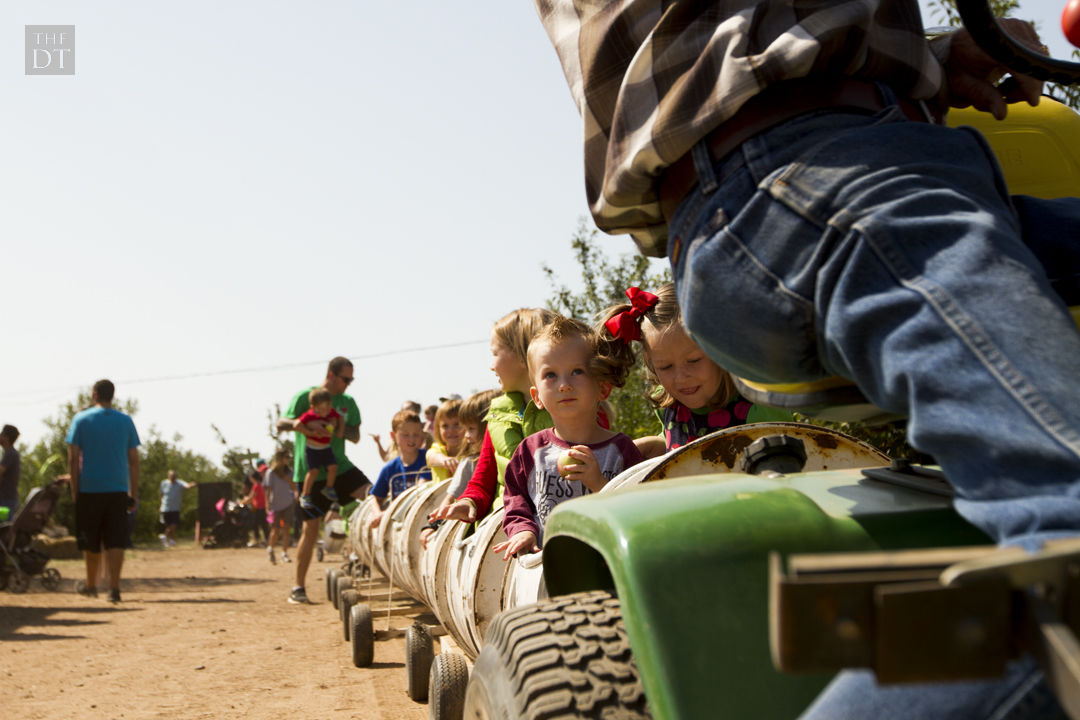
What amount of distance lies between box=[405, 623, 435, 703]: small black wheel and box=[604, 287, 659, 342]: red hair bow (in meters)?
2.08

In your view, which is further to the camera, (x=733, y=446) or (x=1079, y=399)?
(x=733, y=446)

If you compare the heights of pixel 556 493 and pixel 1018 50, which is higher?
pixel 1018 50

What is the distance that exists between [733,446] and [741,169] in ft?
4.73

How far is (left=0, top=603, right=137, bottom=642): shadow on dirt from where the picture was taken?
8750 mm

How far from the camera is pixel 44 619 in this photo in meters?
10.0

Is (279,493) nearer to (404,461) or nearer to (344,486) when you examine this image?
(344,486)

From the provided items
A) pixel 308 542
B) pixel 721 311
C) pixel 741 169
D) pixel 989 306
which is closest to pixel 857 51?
pixel 741 169

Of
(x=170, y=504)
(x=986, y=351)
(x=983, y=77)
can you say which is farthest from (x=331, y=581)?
(x=170, y=504)

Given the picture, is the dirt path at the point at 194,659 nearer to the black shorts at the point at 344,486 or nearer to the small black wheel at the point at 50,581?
the small black wheel at the point at 50,581

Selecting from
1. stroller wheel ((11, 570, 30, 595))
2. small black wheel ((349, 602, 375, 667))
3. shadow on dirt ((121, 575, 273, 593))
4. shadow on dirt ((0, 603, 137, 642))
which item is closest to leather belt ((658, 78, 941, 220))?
small black wheel ((349, 602, 375, 667))

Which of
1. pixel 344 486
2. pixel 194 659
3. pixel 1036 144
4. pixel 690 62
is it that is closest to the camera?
pixel 690 62

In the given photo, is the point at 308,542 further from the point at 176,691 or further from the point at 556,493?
the point at 556,493

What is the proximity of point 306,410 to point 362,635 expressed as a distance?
A: 14.4 ft

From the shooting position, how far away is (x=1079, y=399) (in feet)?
3.33
